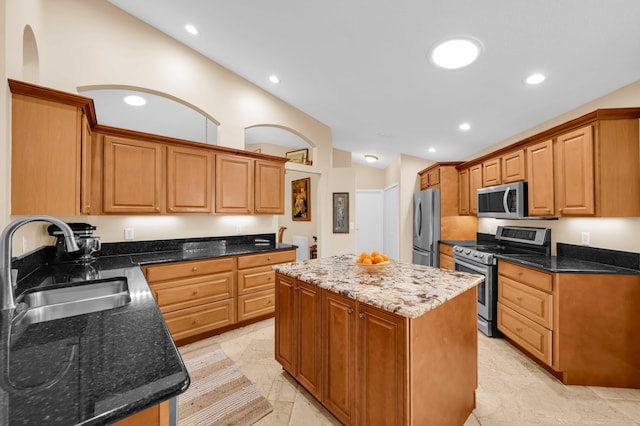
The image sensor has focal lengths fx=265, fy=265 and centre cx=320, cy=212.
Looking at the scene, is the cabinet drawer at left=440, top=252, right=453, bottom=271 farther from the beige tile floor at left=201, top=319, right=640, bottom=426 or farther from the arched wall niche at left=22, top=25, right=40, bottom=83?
the arched wall niche at left=22, top=25, right=40, bottom=83

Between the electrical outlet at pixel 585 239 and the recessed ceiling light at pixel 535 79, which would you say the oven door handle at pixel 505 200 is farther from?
the recessed ceiling light at pixel 535 79

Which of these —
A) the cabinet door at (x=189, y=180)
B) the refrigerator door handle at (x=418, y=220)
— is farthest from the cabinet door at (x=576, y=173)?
the cabinet door at (x=189, y=180)

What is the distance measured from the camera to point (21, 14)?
180 cm

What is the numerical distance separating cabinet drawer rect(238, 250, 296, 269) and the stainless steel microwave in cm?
273

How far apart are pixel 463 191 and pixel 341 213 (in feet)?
7.24

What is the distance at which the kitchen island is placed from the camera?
4.22ft

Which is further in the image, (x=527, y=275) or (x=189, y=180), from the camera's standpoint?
(x=189, y=180)

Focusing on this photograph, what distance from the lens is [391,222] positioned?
259 inches

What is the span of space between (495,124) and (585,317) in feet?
8.09

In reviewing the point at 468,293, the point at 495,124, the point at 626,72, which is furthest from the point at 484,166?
the point at 468,293

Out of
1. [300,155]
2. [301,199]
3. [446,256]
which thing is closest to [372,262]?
[446,256]

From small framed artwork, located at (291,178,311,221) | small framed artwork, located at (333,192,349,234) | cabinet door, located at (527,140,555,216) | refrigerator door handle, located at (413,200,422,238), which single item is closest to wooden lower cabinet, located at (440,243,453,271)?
refrigerator door handle, located at (413,200,422,238)

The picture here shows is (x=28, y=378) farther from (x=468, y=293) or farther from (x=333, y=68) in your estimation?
(x=333, y=68)

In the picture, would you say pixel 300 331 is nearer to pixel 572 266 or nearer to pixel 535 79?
pixel 572 266
